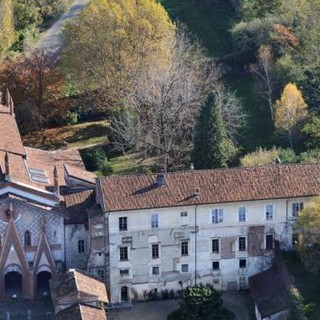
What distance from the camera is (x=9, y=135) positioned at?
3381 inches

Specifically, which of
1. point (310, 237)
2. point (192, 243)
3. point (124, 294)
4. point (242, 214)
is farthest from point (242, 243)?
point (124, 294)

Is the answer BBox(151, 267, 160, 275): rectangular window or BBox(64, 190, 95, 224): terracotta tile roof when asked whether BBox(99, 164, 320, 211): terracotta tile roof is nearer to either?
BBox(64, 190, 95, 224): terracotta tile roof

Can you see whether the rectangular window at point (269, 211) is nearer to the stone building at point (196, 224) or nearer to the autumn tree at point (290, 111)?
the stone building at point (196, 224)

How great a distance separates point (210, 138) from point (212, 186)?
11969 mm

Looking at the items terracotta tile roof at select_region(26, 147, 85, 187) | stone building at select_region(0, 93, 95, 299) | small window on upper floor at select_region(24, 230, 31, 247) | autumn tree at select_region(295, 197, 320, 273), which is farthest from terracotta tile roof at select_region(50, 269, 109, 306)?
autumn tree at select_region(295, 197, 320, 273)

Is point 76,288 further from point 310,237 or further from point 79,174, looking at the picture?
point 310,237

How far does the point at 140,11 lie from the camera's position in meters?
102

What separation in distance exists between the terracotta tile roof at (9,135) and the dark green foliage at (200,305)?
21.1 metres

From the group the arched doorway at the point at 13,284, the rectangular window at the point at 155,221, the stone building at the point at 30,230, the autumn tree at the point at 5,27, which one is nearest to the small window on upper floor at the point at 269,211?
the rectangular window at the point at 155,221

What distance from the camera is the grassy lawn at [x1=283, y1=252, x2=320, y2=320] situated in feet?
225

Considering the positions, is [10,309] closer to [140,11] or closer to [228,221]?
[228,221]

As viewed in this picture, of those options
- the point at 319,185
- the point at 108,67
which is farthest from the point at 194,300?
the point at 108,67

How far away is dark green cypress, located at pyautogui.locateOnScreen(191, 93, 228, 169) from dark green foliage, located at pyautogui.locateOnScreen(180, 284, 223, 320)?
701 inches

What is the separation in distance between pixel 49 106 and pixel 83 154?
28.8ft
